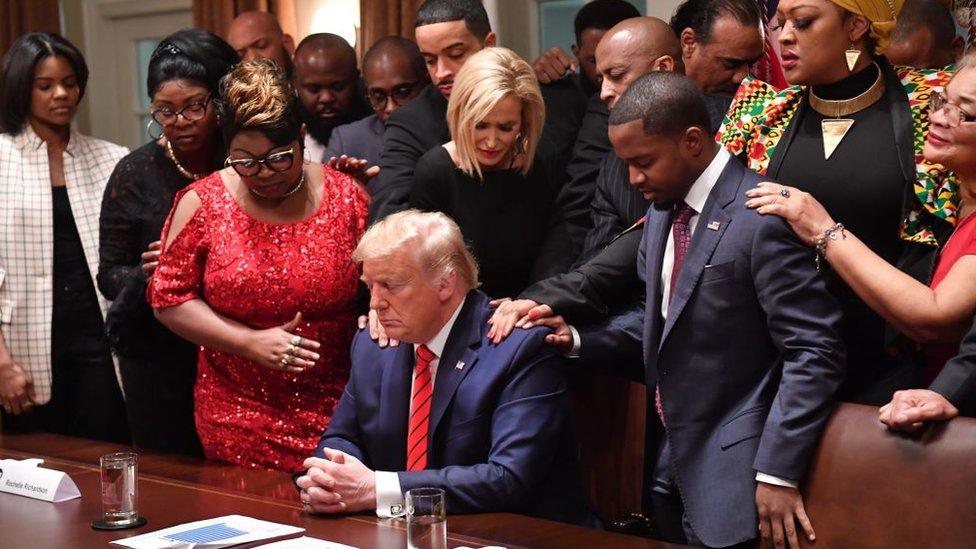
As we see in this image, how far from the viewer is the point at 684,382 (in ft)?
8.54

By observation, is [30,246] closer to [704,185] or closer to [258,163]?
[258,163]

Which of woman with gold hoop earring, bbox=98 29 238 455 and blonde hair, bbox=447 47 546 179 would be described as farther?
woman with gold hoop earring, bbox=98 29 238 455

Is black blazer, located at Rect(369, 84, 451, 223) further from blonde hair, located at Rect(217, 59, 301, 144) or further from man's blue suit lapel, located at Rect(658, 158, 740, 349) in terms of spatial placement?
man's blue suit lapel, located at Rect(658, 158, 740, 349)

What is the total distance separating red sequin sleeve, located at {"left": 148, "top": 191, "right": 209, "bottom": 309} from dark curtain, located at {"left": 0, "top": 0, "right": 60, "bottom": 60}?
424 centimetres

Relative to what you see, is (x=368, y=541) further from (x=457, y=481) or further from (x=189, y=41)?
(x=189, y=41)

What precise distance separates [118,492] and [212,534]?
230 mm

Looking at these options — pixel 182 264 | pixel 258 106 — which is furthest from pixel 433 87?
pixel 182 264

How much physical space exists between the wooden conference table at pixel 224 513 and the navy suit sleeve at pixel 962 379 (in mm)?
573

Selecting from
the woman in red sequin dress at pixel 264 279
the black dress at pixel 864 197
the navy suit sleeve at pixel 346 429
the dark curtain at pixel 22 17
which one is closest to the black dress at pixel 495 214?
the woman in red sequin dress at pixel 264 279

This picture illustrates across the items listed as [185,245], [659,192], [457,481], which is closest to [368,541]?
[457,481]

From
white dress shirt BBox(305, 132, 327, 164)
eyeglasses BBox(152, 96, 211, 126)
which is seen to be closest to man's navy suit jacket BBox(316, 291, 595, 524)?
eyeglasses BBox(152, 96, 211, 126)

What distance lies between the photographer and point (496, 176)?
3207mm

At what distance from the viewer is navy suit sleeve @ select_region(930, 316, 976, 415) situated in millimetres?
2301

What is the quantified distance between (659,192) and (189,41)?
1.54 meters
